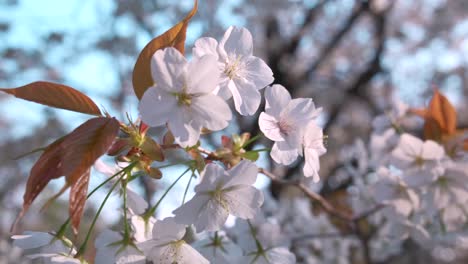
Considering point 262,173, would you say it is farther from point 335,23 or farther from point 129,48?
point 335,23

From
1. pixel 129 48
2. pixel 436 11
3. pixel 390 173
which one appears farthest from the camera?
pixel 436 11

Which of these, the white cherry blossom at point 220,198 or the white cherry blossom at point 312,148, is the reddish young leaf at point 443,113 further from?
the white cherry blossom at point 220,198

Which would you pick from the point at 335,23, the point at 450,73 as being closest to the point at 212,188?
the point at 335,23

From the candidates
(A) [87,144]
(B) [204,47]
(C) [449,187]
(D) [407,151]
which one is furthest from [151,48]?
(C) [449,187]

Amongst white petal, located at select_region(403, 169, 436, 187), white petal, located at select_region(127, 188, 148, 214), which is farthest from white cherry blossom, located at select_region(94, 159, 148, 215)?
white petal, located at select_region(403, 169, 436, 187)

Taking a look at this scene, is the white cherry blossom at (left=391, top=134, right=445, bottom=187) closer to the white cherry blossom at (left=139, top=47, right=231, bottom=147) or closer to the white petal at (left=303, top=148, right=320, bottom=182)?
the white petal at (left=303, top=148, right=320, bottom=182)

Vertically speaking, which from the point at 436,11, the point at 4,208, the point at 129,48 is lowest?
the point at 4,208
